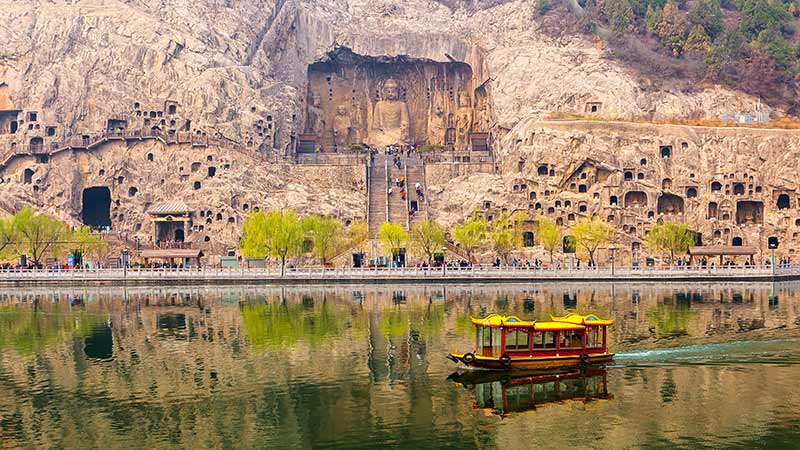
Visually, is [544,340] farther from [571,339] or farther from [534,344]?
[571,339]

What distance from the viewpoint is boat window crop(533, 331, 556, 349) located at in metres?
40.4

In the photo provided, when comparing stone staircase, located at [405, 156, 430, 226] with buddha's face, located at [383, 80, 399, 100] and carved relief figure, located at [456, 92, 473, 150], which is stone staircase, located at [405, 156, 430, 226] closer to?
carved relief figure, located at [456, 92, 473, 150]

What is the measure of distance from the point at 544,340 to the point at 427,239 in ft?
137

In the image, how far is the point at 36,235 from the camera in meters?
83.5

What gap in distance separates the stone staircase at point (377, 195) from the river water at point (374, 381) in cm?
2783

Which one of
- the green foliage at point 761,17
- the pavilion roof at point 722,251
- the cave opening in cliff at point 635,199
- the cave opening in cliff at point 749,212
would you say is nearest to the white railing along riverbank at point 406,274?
the pavilion roof at point 722,251

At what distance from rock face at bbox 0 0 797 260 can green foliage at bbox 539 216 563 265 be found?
3.61m

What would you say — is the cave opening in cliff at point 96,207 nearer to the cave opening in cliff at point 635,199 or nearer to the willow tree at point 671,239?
the cave opening in cliff at point 635,199

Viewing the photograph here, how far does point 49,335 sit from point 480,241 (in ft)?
139

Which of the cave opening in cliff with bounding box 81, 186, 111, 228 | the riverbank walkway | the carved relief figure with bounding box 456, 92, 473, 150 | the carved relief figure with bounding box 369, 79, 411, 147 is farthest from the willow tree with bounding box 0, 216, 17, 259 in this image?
the carved relief figure with bounding box 456, 92, 473, 150

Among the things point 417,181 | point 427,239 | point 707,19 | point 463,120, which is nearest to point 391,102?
point 463,120

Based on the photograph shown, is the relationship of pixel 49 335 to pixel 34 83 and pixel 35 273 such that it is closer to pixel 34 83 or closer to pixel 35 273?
pixel 35 273

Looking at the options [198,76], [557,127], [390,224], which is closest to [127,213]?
[198,76]

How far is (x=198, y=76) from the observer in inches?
3738
